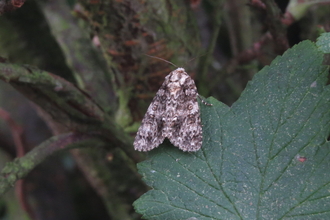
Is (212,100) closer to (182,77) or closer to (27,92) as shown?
(182,77)

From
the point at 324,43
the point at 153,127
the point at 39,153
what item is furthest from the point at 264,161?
the point at 39,153

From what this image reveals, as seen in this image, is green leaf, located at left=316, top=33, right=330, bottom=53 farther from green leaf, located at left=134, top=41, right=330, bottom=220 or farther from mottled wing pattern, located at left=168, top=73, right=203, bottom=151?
mottled wing pattern, located at left=168, top=73, right=203, bottom=151

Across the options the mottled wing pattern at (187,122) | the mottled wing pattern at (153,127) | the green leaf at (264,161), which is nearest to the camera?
the green leaf at (264,161)

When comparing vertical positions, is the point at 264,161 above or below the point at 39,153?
below

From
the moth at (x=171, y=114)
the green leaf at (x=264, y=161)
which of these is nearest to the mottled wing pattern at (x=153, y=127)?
the moth at (x=171, y=114)

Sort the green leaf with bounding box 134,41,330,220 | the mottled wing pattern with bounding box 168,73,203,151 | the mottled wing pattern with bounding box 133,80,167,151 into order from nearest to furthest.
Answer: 1. the green leaf with bounding box 134,41,330,220
2. the mottled wing pattern with bounding box 168,73,203,151
3. the mottled wing pattern with bounding box 133,80,167,151

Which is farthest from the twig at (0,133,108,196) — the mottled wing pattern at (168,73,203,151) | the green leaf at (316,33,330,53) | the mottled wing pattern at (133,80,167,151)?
the green leaf at (316,33,330,53)

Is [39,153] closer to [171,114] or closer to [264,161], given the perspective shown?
[171,114]

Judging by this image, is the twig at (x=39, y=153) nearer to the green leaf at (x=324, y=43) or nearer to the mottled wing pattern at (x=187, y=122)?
the mottled wing pattern at (x=187, y=122)
